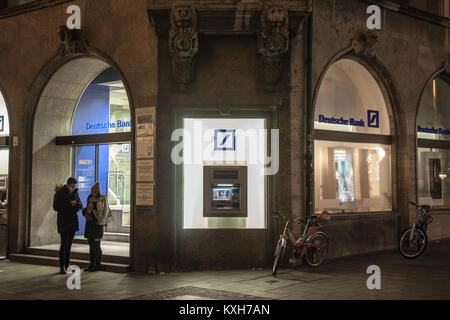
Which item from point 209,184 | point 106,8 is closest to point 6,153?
point 106,8

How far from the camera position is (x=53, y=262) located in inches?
485

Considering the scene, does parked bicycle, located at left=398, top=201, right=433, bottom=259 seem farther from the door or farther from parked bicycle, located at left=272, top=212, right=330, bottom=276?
the door

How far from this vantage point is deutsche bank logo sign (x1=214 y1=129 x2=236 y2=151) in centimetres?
1139

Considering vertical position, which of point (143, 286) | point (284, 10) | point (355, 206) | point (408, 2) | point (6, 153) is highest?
point (408, 2)

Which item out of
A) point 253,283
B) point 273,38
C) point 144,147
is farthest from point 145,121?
point 253,283

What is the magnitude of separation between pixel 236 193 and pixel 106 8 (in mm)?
4897

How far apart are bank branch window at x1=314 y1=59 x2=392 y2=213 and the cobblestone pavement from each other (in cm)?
184

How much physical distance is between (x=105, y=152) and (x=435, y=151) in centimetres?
933

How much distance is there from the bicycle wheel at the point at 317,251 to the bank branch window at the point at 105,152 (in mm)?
5297

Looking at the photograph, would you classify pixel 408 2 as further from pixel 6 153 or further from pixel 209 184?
pixel 6 153

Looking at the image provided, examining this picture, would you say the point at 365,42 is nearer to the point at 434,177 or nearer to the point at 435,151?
the point at 435,151

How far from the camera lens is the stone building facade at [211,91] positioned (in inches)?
435

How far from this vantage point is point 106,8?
1206cm

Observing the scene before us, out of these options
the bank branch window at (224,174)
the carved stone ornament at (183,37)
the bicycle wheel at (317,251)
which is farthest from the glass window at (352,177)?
the carved stone ornament at (183,37)
